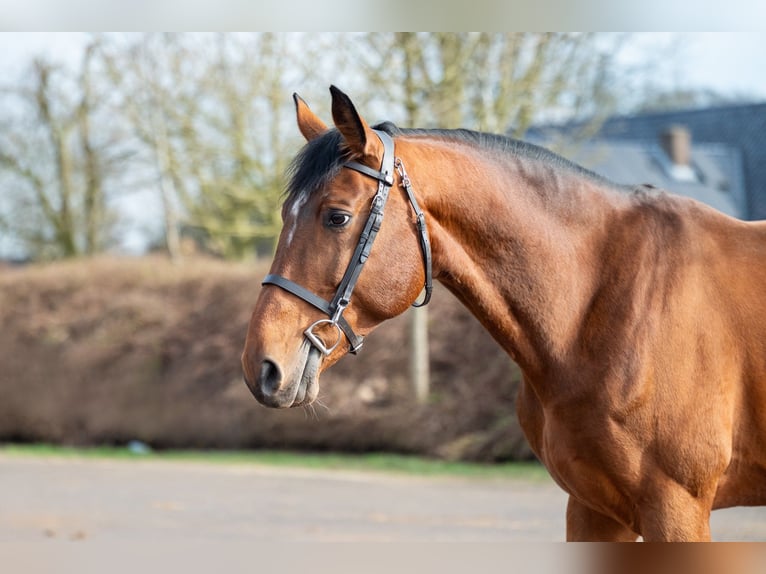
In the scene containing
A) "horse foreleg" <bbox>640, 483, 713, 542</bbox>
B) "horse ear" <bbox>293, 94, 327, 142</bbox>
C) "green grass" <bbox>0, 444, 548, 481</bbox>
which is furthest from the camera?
"green grass" <bbox>0, 444, 548, 481</bbox>

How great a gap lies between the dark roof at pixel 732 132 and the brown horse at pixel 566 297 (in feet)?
49.2

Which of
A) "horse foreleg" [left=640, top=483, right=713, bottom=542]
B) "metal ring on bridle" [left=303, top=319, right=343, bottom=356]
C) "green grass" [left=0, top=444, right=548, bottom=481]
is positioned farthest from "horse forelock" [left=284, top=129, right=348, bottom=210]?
"green grass" [left=0, top=444, right=548, bottom=481]

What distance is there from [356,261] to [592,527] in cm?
135

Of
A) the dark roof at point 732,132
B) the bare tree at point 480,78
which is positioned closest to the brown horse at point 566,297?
the bare tree at point 480,78

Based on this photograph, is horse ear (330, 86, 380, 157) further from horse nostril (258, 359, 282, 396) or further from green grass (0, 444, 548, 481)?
green grass (0, 444, 548, 481)

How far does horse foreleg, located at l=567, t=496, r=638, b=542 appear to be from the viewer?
322 centimetres

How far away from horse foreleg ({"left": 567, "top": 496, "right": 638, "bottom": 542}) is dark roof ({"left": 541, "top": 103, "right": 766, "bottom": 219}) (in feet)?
49.5

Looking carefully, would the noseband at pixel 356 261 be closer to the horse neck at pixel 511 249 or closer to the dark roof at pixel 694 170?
the horse neck at pixel 511 249

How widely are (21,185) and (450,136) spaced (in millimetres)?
22163

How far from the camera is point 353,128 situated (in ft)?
9.20

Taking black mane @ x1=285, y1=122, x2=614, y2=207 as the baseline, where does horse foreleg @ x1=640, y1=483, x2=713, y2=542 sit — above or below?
below

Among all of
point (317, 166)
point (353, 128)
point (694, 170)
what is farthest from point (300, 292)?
point (694, 170)

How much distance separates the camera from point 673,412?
286cm

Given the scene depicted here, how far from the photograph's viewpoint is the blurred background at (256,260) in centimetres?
1287
